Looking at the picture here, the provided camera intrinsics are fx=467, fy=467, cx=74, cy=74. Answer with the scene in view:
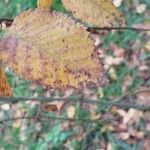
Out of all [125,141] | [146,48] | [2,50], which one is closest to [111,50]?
[146,48]

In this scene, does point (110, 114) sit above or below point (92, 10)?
below

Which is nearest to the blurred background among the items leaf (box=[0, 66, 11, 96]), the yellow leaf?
the yellow leaf

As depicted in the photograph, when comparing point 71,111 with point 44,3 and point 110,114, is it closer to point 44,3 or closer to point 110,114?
point 110,114

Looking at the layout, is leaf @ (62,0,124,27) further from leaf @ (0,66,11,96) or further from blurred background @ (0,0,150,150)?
blurred background @ (0,0,150,150)

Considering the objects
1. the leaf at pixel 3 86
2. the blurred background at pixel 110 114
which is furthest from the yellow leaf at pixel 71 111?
the leaf at pixel 3 86

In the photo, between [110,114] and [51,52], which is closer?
[51,52]

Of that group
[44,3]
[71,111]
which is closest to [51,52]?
[44,3]
